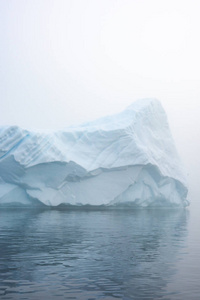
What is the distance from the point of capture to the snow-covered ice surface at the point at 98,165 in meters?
18.9

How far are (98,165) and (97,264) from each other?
13304 mm

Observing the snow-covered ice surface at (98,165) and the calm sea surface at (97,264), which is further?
the snow-covered ice surface at (98,165)

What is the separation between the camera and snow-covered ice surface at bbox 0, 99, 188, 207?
18891 mm

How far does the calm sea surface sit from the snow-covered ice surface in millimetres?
7622

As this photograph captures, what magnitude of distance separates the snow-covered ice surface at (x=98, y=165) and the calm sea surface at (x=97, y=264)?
7.62 metres

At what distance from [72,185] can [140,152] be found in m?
4.00

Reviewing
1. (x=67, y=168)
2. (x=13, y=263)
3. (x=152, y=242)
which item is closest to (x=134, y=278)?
(x=13, y=263)

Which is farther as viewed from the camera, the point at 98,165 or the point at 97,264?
the point at 98,165

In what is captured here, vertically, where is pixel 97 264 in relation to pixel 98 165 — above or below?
above

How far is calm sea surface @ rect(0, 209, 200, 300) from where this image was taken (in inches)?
201

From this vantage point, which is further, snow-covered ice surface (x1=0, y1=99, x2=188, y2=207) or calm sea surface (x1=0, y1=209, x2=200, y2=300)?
snow-covered ice surface (x1=0, y1=99, x2=188, y2=207)

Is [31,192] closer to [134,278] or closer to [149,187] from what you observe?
[149,187]

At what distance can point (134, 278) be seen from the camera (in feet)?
19.1

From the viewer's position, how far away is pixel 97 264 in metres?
6.77
